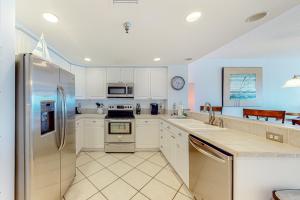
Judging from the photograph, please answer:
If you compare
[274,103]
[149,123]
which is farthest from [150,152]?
[274,103]

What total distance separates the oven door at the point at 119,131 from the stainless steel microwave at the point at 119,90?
2.34ft

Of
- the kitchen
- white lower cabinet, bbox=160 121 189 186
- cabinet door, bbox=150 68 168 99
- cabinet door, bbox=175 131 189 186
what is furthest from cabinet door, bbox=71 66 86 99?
cabinet door, bbox=175 131 189 186

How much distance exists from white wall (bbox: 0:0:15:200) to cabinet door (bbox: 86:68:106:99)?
270cm

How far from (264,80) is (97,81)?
5.12 metres

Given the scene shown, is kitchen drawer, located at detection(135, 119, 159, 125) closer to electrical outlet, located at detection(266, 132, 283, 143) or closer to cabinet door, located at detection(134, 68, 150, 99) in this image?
cabinet door, located at detection(134, 68, 150, 99)

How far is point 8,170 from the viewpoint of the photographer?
1.02 meters

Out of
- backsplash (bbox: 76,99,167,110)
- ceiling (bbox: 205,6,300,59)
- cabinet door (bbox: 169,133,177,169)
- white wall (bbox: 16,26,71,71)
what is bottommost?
cabinet door (bbox: 169,133,177,169)

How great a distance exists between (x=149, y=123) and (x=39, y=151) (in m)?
2.48

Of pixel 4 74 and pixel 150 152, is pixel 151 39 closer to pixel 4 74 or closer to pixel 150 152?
pixel 4 74

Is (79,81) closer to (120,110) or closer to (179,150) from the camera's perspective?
(120,110)

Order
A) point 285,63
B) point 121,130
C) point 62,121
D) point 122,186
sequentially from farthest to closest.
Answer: point 285,63
point 121,130
point 122,186
point 62,121

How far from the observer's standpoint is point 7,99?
103 cm

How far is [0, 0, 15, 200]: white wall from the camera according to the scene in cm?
98

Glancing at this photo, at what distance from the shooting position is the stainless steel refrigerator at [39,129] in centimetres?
110
